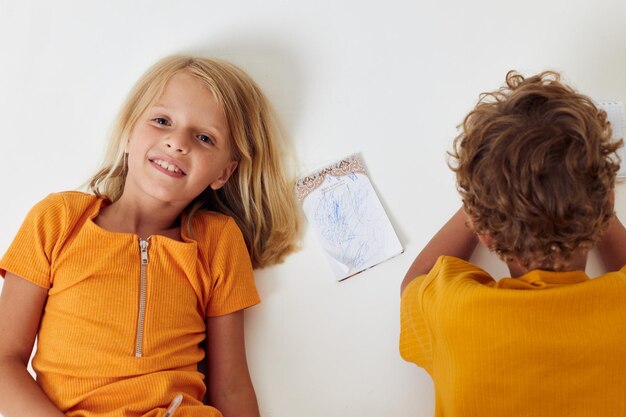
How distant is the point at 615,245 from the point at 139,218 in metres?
0.95

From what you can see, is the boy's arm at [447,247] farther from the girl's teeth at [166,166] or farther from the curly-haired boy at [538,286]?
the girl's teeth at [166,166]

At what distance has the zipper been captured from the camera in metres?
1.19

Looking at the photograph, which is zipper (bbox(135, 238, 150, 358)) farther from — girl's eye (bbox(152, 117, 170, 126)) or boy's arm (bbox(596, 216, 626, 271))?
boy's arm (bbox(596, 216, 626, 271))

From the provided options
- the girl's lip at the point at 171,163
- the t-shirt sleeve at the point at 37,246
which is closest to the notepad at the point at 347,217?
the girl's lip at the point at 171,163

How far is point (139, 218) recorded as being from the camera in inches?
51.8

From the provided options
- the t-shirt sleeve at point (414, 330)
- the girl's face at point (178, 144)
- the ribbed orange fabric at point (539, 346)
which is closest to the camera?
the ribbed orange fabric at point (539, 346)

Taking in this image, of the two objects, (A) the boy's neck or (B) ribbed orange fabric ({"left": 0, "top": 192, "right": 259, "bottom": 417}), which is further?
(B) ribbed orange fabric ({"left": 0, "top": 192, "right": 259, "bottom": 417})

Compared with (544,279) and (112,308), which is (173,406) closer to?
(112,308)

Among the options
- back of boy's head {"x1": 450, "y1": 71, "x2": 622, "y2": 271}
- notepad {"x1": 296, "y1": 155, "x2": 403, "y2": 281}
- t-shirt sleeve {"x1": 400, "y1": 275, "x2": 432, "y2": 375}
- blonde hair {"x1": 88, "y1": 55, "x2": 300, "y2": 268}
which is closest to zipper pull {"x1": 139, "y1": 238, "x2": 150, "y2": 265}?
blonde hair {"x1": 88, "y1": 55, "x2": 300, "y2": 268}

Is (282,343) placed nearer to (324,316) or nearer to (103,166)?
(324,316)

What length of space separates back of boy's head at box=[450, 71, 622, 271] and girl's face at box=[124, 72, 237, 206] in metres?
0.52

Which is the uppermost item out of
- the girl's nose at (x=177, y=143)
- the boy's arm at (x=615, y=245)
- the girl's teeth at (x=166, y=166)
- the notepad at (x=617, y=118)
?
the notepad at (x=617, y=118)

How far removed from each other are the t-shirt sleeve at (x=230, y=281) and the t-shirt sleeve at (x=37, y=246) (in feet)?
1.01

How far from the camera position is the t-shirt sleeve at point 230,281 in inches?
51.0
